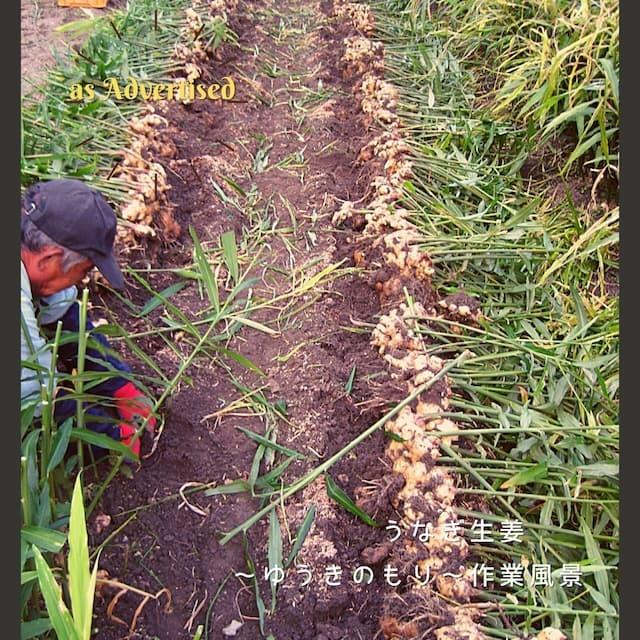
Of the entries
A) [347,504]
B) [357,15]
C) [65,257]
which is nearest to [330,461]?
[347,504]

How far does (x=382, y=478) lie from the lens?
3.80 feet

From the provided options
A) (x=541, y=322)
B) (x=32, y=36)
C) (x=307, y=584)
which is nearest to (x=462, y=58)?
(x=541, y=322)

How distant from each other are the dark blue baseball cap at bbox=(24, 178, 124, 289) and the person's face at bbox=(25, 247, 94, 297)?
0.02 metres

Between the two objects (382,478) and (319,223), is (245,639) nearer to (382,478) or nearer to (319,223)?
(382,478)

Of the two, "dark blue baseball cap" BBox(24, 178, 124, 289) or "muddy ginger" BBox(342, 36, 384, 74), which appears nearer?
"dark blue baseball cap" BBox(24, 178, 124, 289)

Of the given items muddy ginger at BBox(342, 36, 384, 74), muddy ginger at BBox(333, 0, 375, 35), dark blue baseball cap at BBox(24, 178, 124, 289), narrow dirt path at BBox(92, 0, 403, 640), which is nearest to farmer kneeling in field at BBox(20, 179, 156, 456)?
dark blue baseball cap at BBox(24, 178, 124, 289)

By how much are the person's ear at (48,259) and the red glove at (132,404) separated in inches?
8.7

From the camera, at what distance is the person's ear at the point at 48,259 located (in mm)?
1050

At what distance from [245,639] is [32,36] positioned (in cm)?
121

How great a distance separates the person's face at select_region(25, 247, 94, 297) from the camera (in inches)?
41.5

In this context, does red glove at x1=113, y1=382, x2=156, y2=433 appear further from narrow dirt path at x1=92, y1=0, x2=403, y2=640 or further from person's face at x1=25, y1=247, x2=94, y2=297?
person's face at x1=25, y1=247, x2=94, y2=297

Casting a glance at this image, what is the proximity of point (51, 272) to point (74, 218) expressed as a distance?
0.10m

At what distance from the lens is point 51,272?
1.07 metres

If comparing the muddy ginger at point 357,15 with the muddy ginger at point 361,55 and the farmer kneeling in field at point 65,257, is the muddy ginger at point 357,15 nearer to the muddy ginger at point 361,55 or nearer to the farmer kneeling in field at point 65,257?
the muddy ginger at point 361,55
